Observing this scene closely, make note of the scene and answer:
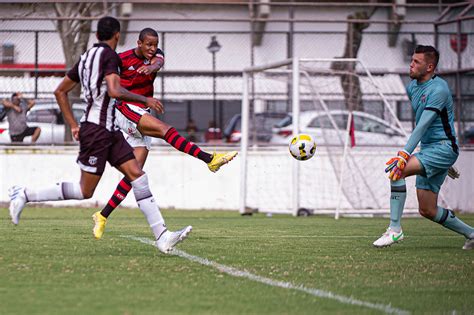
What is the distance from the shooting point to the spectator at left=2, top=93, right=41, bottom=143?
1977cm

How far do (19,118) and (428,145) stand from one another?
1184 centimetres

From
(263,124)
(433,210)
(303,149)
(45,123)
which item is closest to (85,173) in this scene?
(433,210)

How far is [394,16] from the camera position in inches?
880

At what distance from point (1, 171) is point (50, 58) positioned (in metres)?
2.57

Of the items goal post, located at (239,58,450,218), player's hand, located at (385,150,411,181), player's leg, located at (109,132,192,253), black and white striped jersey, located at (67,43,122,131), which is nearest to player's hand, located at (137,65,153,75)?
black and white striped jersey, located at (67,43,122,131)

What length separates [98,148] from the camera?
855 cm

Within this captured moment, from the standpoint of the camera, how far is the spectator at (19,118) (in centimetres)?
1977

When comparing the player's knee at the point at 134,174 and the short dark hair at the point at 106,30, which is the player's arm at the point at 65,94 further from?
the player's knee at the point at 134,174

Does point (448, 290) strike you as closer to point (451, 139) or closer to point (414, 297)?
point (414, 297)

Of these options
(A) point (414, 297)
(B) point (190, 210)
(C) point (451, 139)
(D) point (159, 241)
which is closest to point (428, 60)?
(C) point (451, 139)

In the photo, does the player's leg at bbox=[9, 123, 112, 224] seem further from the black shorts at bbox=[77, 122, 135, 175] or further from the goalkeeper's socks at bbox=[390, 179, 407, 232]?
the goalkeeper's socks at bbox=[390, 179, 407, 232]

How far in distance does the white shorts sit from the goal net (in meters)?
6.32

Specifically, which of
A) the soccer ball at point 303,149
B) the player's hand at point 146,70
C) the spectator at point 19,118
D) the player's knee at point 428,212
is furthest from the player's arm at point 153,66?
the spectator at point 19,118

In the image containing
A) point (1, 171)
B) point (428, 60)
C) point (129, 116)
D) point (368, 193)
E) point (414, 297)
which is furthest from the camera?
point (1, 171)
